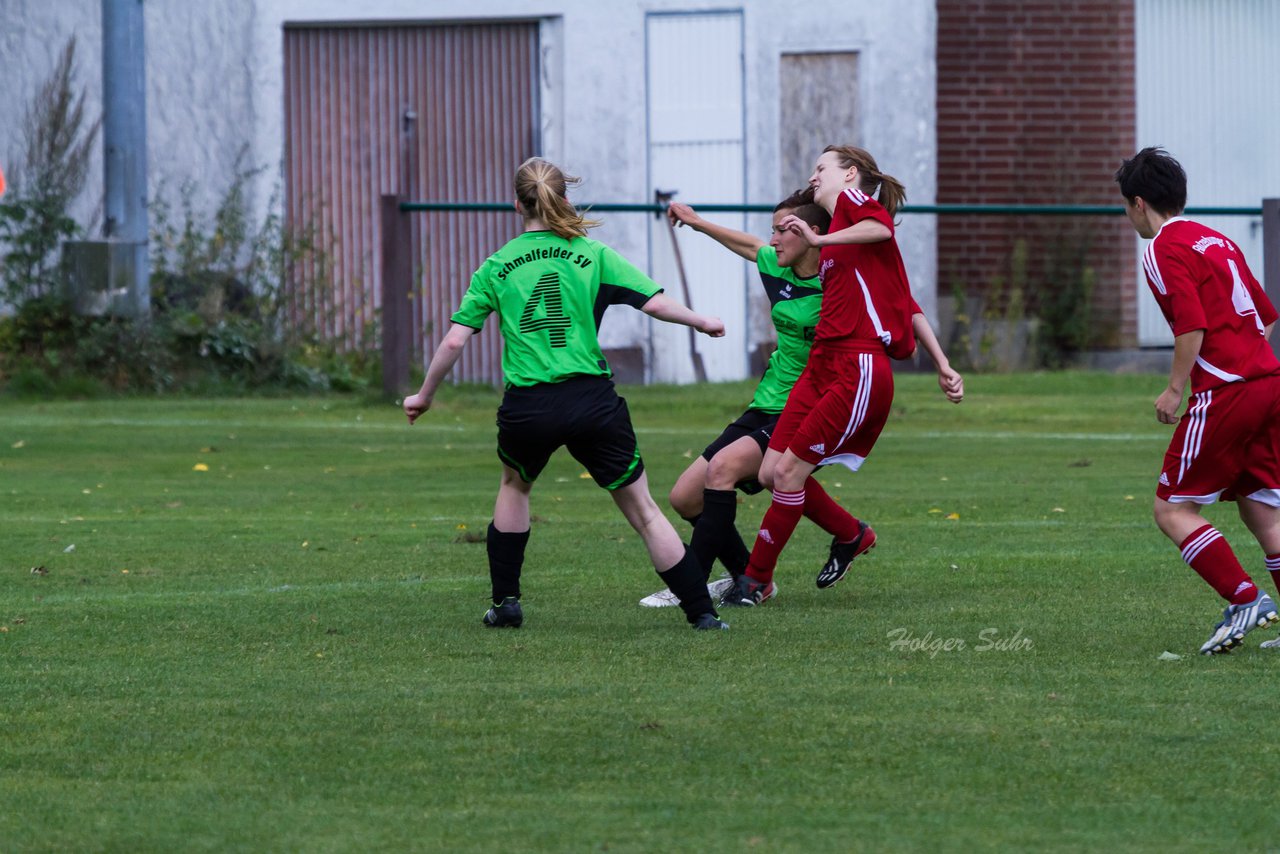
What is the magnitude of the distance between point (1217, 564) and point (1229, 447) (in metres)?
0.36

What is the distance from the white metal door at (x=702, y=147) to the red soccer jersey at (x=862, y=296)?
12021 millimetres

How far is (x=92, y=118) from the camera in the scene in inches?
782

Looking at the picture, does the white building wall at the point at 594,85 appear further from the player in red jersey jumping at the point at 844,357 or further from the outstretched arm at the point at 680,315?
the outstretched arm at the point at 680,315

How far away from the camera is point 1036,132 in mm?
20000

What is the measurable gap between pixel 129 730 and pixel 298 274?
13.6 meters

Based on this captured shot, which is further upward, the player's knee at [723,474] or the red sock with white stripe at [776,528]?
the player's knee at [723,474]

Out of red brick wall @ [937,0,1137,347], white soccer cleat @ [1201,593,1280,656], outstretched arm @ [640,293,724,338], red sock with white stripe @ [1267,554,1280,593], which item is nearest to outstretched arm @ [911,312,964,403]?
outstretched arm @ [640,293,724,338]

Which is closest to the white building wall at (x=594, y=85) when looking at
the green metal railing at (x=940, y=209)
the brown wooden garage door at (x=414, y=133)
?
the brown wooden garage door at (x=414, y=133)

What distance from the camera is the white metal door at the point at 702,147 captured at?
62.7 feet

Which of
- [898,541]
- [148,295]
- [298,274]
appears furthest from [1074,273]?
[898,541]

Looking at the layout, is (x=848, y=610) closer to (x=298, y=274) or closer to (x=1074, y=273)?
(x=298, y=274)

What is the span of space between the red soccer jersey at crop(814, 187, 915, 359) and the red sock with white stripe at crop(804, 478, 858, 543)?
680 millimetres

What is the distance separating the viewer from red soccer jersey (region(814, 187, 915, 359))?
22.6ft

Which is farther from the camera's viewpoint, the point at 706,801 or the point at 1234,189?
the point at 1234,189
